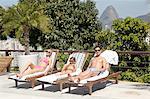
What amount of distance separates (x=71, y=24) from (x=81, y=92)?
45.2 feet

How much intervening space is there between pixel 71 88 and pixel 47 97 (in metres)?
1.23

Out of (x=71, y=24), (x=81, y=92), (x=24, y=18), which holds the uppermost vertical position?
(x=71, y=24)

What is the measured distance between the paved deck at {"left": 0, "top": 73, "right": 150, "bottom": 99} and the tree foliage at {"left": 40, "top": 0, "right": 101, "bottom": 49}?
12122mm

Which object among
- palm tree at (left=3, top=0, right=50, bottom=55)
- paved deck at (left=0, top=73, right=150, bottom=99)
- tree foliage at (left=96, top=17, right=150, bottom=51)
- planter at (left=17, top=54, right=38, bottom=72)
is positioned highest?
palm tree at (left=3, top=0, right=50, bottom=55)

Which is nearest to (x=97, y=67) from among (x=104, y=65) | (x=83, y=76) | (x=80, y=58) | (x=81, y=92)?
(x=104, y=65)

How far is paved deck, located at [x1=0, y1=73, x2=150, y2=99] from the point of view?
880cm

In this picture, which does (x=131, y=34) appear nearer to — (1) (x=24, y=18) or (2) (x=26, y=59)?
(2) (x=26, y=59)

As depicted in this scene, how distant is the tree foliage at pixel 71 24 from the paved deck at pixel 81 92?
12122 mm

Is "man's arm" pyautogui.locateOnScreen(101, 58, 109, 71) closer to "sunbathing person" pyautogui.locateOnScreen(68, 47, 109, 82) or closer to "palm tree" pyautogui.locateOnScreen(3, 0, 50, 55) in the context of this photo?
"sunbathing person" pyautogui.locateOnScreen(68, 47, 109, 82)

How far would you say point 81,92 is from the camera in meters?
9.34

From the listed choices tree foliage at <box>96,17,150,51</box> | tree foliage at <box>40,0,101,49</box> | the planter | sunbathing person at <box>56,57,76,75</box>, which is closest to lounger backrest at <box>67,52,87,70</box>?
sunbathing person at <box>56,57,76,75</box>

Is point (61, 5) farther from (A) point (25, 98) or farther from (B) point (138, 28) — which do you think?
(A) point (25, 98)

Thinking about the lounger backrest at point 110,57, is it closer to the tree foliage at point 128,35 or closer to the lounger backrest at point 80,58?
the lounger backrest at point 80,58

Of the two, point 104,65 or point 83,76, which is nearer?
point 83,76
